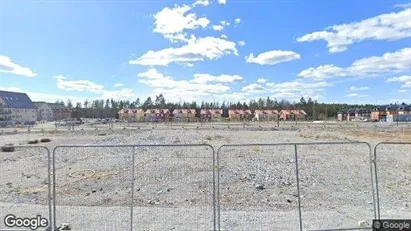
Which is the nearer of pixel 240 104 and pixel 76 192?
pixel 76 192

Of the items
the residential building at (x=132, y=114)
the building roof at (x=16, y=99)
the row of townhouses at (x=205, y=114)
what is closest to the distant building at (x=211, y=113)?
the row of townhouses at (x=205, y=114)

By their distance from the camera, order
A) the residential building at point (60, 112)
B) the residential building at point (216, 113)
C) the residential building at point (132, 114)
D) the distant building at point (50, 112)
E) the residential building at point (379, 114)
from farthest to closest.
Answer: the residential building at point (60, 112) → the distant building at point (50, 112) → the residential building at point (216, 113) → the residential building at point (132, 114) → the residential building at point (379, 114)

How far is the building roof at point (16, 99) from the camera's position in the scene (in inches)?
4422

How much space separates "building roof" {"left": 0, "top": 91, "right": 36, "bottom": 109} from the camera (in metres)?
112

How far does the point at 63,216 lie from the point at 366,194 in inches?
309

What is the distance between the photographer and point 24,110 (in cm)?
12094

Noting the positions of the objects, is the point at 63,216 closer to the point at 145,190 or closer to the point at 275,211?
the point at 145,190

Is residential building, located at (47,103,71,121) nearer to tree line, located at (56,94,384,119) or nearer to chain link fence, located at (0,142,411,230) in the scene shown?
tree line, located at (56,94,384,119)

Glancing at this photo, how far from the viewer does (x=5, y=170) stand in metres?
15.4

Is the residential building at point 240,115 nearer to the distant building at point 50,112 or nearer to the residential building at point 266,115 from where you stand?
the residential building at point 266,115

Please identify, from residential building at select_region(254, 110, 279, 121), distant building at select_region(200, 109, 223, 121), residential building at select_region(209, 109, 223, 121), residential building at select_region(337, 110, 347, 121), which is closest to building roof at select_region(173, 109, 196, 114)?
distant building at select_region(200, 109, 223, 121)

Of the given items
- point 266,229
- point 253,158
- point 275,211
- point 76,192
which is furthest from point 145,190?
point 253,158

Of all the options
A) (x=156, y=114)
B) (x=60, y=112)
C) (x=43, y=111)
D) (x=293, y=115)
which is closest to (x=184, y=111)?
(x=156, y=114)

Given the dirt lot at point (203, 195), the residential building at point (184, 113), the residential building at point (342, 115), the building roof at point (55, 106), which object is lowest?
the dirt lot at point (203, 195)
